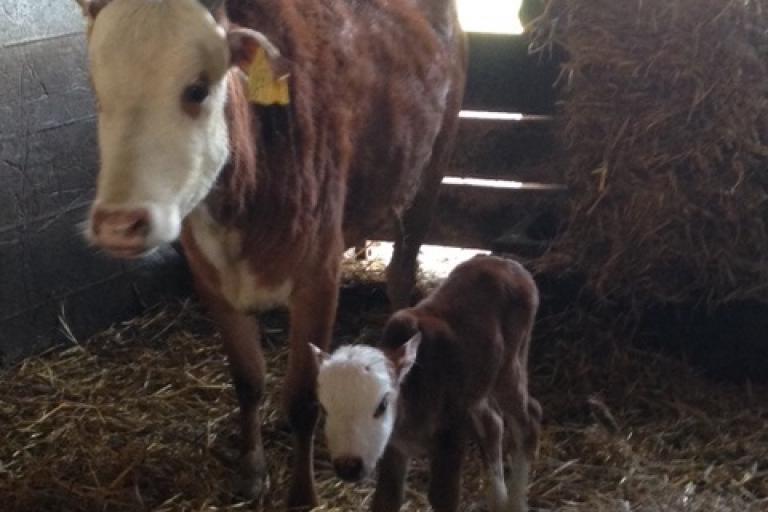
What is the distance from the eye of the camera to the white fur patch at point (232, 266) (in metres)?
→ 3.65

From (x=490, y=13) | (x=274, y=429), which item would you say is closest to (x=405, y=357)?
(x=274, y=429)

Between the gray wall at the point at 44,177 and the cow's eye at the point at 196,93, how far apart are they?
1.91 m

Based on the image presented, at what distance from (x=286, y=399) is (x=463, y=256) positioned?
2.76 m

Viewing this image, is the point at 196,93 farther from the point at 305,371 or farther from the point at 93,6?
the point at 305,371

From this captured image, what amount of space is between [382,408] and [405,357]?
0.17m

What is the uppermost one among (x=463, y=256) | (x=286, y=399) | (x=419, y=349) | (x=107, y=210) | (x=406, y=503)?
(x=107, y=210)

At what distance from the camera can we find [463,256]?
6.53 metres

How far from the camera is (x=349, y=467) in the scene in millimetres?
3021

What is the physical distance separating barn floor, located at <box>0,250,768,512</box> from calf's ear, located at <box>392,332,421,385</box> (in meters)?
0.87

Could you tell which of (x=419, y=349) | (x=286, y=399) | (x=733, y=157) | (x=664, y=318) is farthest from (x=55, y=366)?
(x=733, y=157)

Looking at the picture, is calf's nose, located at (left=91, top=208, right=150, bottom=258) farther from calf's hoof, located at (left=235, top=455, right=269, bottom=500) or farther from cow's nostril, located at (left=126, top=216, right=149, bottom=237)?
calf's hoof, located at (left=235, top=455, right=269, bottom=500)

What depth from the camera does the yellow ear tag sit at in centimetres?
329


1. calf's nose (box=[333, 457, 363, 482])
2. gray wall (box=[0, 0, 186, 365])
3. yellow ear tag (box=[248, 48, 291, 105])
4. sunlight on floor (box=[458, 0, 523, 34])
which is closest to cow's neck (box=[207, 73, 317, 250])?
yellow ear tag (box=[248, 48, 291, 105])

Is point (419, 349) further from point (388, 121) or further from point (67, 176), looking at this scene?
point (67, 176)
